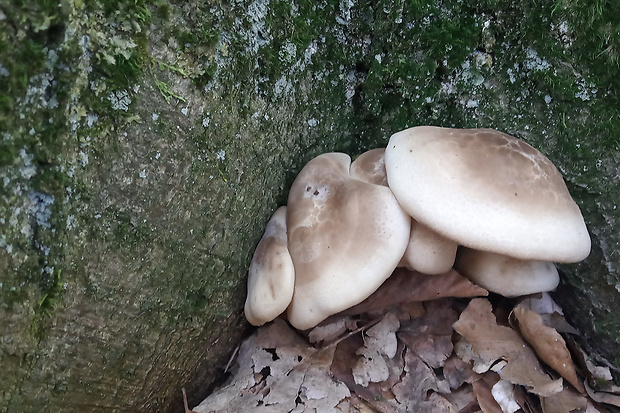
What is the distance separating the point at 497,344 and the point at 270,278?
1312 millimetres

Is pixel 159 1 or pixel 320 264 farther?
pixel 320 264

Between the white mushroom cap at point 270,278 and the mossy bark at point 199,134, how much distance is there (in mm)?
77

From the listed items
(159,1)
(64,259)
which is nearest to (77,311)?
(64,259)

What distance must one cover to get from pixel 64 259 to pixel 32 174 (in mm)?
344

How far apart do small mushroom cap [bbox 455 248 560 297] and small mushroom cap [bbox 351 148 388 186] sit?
26.6 inches

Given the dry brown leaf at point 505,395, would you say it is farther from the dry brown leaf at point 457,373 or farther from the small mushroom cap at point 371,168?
the small mushroom cap at point 371,168

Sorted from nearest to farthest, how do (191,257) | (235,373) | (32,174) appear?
(32,174) → (191,257) → (235,373)

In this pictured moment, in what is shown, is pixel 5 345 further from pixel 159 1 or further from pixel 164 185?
pixel 159 1

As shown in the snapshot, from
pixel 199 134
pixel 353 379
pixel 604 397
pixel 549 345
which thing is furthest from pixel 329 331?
pixel 604 397

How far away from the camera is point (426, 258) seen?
235cm

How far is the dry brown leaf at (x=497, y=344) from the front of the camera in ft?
7.86

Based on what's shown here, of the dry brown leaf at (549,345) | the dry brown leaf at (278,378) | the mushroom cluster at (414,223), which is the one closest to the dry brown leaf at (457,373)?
the dry brown leaf at (549,345)

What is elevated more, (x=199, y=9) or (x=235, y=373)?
(x=199, y=9)

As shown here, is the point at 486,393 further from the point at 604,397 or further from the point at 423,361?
the point at 604,397
